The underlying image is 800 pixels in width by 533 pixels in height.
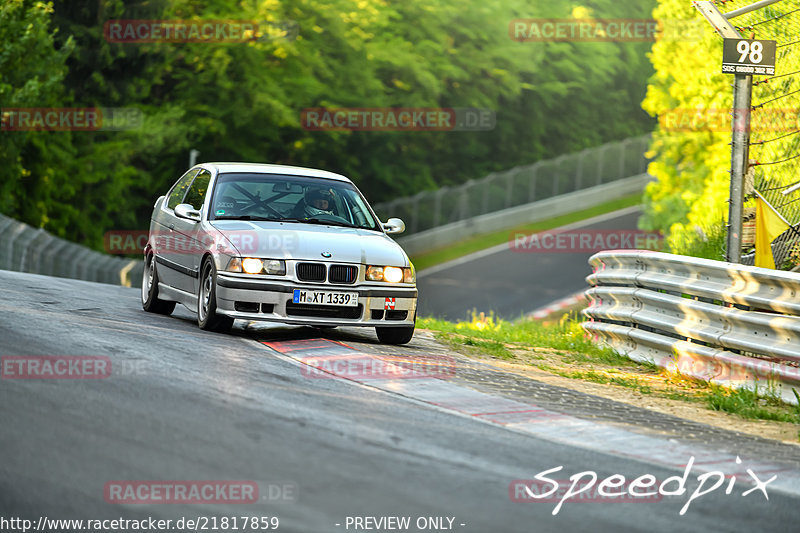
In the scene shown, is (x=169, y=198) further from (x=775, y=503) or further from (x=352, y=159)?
(x=352, y=159)

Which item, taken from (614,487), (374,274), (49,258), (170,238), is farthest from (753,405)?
(49,258)

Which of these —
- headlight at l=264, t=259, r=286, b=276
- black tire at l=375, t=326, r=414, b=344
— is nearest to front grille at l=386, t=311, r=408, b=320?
A: black tire at l=375, t=326, r=414, b=344

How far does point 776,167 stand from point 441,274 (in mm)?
28443

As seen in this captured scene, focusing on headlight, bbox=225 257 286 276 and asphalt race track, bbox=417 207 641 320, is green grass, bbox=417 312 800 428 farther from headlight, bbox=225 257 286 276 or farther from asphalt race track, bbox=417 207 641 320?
asphalt race track, bbox=417 207 641 320

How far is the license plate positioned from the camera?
10.7 m

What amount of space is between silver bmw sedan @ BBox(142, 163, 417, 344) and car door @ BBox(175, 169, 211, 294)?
1cm

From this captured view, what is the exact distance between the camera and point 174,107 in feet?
145

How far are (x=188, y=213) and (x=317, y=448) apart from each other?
19.3 ft

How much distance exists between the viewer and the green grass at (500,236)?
4581cm

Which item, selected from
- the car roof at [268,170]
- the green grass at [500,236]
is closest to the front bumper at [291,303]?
the car roof at [268,170]

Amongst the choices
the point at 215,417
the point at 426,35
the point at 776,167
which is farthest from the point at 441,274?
the point at 215,417

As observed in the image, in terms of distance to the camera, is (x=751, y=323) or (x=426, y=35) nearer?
(x=751, y=323)

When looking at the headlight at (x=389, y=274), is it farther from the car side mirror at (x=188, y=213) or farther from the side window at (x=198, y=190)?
the side window at (x=198, y=190)

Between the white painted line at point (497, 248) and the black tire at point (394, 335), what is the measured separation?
29793mm
